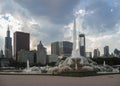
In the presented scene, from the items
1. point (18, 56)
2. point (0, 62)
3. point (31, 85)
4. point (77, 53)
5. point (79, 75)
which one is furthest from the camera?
point (18, 56)

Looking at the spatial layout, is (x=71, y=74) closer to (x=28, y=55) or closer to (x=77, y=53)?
(x=77, y=53)

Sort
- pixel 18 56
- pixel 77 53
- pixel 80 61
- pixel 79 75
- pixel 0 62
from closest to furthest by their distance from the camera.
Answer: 1. pixel 79 75
2. pixel 80 61
3. pixel 77 53
4. pixel 0 62
5. pixel 18 56

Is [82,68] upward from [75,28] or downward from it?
downward

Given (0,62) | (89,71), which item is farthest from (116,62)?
(0,62)

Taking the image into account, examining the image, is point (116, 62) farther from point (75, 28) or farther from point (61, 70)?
point (61, 70)

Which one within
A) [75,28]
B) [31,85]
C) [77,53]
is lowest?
[31,85]

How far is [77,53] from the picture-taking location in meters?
49.4

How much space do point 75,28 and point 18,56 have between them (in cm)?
11138

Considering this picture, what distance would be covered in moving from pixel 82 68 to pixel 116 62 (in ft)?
207

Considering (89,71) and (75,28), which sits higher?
(75,28)

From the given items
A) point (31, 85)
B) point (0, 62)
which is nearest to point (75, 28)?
point (31, 85)

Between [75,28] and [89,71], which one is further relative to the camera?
[75,28]

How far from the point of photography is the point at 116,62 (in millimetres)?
103625

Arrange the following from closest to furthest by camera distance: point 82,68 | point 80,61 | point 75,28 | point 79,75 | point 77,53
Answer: point 79,75 < point 82,68 < point 80,61 < point 77,53 < point 75,28
